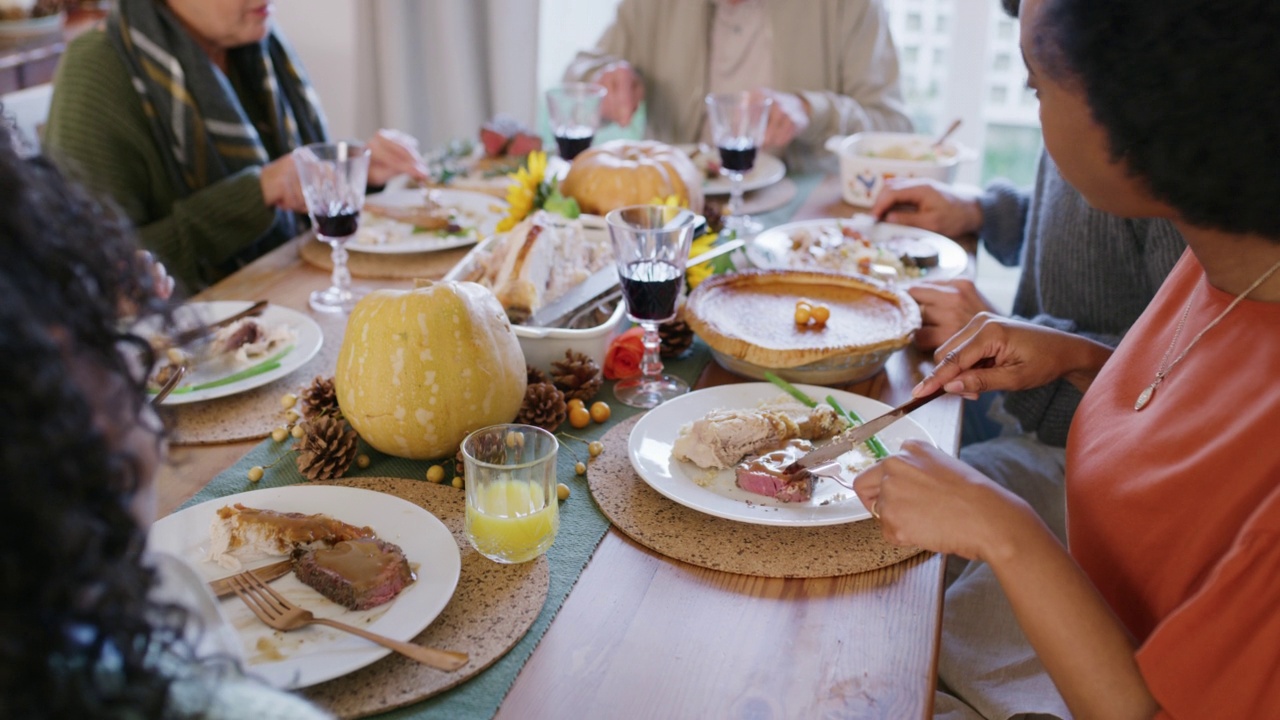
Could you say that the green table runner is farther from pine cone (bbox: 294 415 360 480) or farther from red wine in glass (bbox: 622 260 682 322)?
red wine in glass (bbox: 622 260 682 322)

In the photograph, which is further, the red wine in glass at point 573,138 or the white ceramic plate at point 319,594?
the red wine in glass at point 573,138

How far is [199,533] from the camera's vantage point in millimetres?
1071

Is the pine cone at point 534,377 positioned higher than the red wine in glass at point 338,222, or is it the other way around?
the red wine in glass at point 338,222

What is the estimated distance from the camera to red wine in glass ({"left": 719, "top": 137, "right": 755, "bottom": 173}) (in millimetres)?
2234

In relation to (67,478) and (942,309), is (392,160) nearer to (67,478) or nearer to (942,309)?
(942,309)

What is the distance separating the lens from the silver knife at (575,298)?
1.48 meters

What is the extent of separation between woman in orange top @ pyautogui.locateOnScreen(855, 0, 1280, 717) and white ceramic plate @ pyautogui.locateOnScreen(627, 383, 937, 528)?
10 centimetres

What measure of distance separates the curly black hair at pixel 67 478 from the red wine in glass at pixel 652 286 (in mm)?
852

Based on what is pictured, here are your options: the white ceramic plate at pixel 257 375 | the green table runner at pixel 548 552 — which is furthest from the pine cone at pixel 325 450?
the white ceramic plate at pixel 257 375

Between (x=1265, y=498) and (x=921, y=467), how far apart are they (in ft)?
0.99

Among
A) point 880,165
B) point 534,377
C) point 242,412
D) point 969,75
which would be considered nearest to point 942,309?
point 534,377

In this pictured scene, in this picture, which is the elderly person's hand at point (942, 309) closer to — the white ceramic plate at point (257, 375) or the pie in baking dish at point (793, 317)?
the pie in baking dish at point (793, 317)

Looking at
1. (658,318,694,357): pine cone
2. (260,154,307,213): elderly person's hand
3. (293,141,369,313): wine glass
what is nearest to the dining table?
(658,318,694,357): pine cone

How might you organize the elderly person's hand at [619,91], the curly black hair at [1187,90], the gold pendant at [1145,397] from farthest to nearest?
the elderly person's hand at [619,91] < the gold pendant at [1145,397] < the curly black hair at [1187,90]
